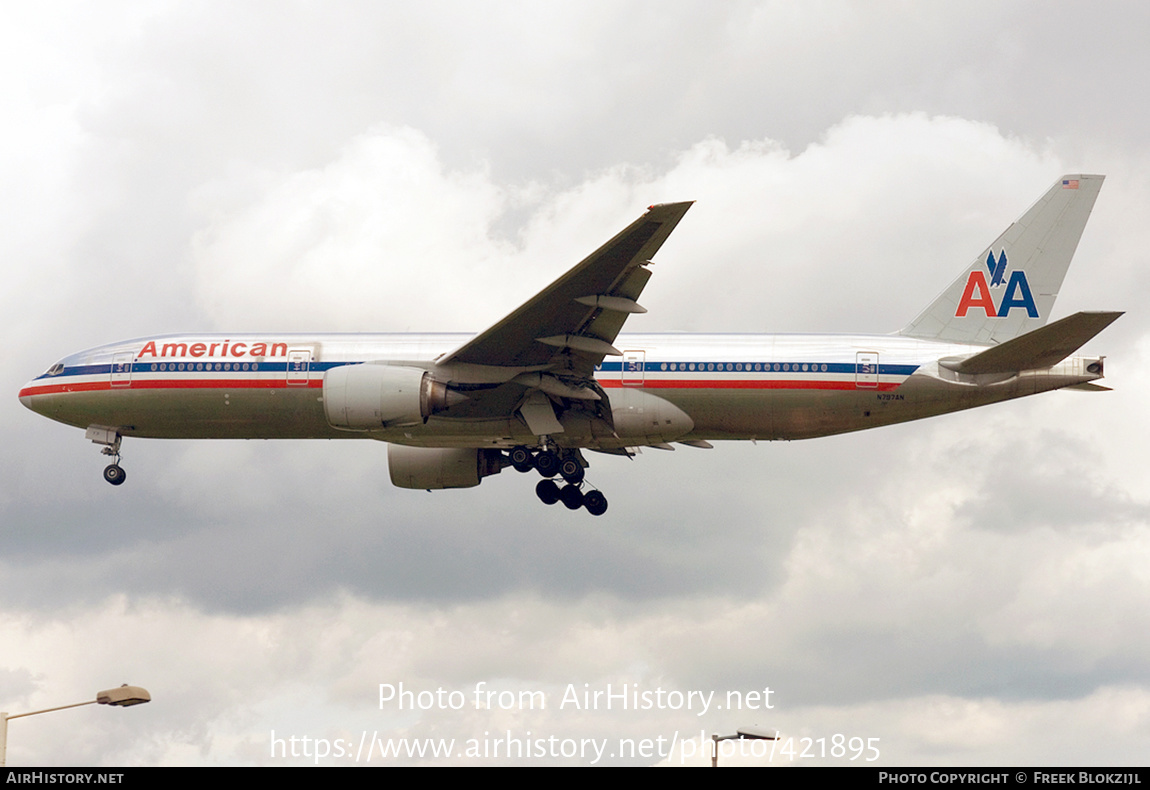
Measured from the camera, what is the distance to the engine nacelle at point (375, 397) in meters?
38.1

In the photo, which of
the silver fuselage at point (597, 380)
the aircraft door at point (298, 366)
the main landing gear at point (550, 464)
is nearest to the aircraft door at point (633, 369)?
the silver fuselage at point (597, 380)

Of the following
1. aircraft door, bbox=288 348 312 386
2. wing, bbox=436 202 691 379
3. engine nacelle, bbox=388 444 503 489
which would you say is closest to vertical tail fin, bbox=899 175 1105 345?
wing, bbox=436 202 691 379

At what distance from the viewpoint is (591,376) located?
3903 centimetres

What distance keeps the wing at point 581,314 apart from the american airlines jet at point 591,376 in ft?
0.18

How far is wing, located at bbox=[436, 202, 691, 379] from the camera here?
33750mm

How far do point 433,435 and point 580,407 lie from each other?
428 cm

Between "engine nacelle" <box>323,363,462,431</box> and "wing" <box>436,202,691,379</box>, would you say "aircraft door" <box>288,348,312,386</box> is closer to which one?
"engine nacelle" <box>323,363,462,431</box>

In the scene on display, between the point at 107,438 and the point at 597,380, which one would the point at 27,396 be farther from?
the point at 597,380

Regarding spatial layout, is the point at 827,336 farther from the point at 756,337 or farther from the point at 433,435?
the point at 433,435

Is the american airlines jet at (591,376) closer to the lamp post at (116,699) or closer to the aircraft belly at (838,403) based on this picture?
the aircraft belly at (838,403)

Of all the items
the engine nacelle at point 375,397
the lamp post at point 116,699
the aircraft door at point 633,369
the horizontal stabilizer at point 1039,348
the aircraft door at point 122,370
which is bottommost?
the lamp post at point 116,699

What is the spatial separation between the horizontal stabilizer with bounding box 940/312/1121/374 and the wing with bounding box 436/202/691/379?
367 inches

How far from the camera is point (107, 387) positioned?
4303cm
